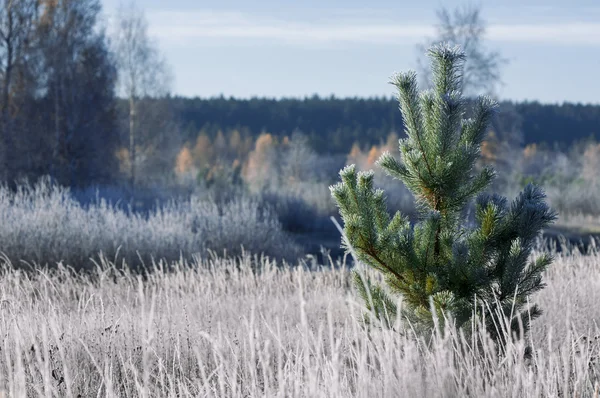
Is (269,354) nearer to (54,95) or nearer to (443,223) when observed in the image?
(443,223)

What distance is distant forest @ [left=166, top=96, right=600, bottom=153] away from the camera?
8156cm

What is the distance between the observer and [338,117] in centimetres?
8725

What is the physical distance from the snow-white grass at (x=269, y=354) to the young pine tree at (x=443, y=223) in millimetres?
240

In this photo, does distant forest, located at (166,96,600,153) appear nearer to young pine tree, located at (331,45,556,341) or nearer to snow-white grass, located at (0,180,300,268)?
snow-white grass, located at (0,180,300,268)

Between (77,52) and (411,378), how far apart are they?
15655 millimetres

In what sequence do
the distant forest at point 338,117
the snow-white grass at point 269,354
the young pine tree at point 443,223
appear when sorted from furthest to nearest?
the distant forest at point 338,117
the young pine tree at point 443,223
the snow-white grass at point 269,354

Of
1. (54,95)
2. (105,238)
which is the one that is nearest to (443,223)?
(105,238)

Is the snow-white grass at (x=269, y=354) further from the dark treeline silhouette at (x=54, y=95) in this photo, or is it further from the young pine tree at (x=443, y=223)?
the dark treeline silhouette at (x=54, y=95)

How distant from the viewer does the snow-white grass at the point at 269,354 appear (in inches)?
96.0

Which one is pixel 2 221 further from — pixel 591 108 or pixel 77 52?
pixel 591 108

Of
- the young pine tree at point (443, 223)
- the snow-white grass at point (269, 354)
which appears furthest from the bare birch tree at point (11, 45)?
the young pine tree at point (443, 223)

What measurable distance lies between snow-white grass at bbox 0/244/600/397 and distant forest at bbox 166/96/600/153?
7296 cm

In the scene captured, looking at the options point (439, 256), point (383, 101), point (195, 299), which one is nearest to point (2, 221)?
point (195, 299)

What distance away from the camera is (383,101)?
87750 millimetres
